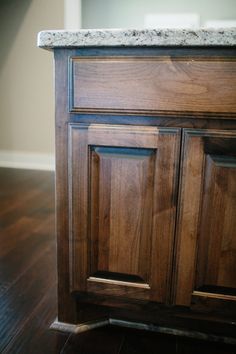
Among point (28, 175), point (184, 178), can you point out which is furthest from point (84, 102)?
point (28, 175)

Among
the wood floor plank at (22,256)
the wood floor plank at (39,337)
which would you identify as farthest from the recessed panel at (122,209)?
the wood floor plank at (22,256)

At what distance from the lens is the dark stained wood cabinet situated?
78cm

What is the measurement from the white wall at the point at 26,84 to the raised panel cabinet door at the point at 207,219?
2.60 m

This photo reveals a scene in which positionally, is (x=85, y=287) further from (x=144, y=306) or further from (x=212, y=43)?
(x=212, y=43)

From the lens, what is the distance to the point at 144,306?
932 millimetres

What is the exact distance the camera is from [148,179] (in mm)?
846

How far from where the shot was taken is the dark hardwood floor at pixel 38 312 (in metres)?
0.92

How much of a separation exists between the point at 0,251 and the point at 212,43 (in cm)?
124

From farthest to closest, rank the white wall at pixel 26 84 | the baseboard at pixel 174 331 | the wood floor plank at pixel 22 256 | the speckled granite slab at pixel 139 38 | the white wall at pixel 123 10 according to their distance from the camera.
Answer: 1. the white wall at pixel 123 10
2. the white wall at pixel 26 84
3. the wood floor plank at pixel 22 256
4. the baseboard at pixel 174 331
5. the speckled granite slab at pixel 139 38

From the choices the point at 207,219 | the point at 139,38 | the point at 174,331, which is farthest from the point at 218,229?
the point at 139,38

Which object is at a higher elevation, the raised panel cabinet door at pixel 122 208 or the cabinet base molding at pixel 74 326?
the raised panel cabinet door at pixel 122 208

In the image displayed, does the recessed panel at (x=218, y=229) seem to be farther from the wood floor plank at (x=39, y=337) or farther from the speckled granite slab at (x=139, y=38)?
the wood floor plank at (x=39, y=337)

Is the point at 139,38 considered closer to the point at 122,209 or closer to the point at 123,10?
the point at 122,209

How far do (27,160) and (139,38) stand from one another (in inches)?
111
